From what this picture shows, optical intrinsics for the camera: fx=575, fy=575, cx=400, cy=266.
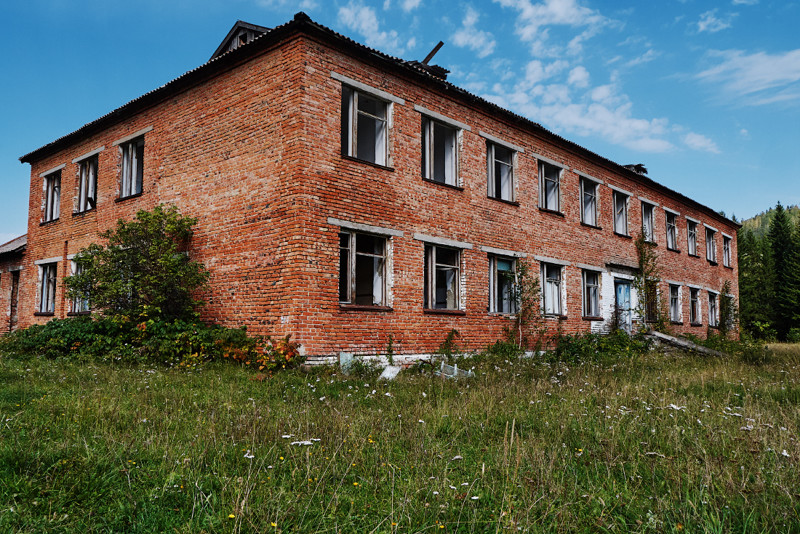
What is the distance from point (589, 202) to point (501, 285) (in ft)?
21.3

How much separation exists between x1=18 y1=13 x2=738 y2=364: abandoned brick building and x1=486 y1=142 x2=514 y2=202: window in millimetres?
56

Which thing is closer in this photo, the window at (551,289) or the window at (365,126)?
the window at (365,126)

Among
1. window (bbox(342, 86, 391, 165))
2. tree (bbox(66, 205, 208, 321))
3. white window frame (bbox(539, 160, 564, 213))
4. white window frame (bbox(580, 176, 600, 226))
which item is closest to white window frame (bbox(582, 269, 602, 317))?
white window frame (bbox(580, 176, 600, 226))

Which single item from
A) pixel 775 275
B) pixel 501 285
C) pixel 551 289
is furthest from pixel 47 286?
pixel 775 275

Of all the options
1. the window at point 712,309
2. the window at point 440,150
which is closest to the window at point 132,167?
the window at point 440,150

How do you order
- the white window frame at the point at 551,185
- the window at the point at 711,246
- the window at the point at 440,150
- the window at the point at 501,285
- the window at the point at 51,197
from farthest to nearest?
the window at the point at 711,246 → the window at the point at 51,197 → the white window frame at the point at 551,185 → the window at the point at 501,285 → the window at the point at 440,150

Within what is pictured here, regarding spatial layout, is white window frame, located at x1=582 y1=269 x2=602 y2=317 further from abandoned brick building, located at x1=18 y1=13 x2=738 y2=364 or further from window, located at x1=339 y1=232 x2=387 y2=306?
window, located at x1=339 y1=232 x2=387 y2=306

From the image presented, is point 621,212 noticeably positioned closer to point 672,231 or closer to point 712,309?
point 672,231

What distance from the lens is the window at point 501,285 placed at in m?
15.4

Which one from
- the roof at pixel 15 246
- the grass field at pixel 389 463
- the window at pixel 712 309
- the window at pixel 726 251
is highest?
the window at pixel 726 251

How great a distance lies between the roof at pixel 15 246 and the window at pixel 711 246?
2992 cm

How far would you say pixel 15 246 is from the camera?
846 inches

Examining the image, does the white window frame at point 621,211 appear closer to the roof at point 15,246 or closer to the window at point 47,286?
the window at point 47,286

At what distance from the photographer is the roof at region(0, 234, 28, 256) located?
2003 cm
